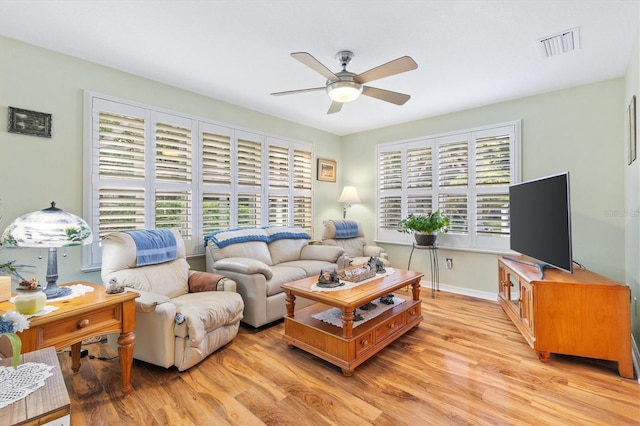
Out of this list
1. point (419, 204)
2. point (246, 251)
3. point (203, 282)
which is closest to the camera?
point (203, 282)

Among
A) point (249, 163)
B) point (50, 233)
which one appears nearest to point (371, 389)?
point (50, 233)

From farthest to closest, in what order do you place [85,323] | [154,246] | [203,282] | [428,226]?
1. [428,226]
2. [203,282]
3. [154,246]
4. [85,323]

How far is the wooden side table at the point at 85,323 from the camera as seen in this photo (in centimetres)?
158

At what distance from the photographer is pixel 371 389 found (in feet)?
6.66

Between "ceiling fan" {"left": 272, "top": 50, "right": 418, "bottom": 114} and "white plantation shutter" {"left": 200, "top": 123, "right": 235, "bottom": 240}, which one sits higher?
"ceiling fan" {"left": 272, "top": 50, "right": 418, "bottom": 114}

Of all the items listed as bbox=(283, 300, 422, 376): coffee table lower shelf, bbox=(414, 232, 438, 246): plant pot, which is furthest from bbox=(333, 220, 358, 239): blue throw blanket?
bbox=(283, 300, 422, 376): coffee table lower shelf

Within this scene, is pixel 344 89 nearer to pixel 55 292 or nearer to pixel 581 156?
pixel 55 292

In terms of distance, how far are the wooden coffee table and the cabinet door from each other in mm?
958

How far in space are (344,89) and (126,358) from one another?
2.54 metres

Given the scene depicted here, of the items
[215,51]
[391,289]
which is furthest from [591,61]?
[215,51]

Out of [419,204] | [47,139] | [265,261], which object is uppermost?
[47,139]

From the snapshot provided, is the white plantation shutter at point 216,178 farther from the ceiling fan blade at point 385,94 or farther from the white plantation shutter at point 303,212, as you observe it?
the ceiling fan blade at point 385,94

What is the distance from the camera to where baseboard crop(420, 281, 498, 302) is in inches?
156

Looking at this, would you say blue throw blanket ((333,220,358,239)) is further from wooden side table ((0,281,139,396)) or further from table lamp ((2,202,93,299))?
table lamp ((2,202,93,299))
